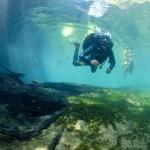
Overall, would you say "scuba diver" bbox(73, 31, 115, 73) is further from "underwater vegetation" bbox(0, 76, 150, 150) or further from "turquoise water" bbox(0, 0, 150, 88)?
"turquoise water" bbox(0, 0, 150, 88)

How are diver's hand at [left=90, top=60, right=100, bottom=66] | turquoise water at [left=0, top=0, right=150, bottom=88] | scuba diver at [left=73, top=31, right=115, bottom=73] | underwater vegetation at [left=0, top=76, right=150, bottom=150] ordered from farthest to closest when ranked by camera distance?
turquoise water at [left=0, top=0, right=150, bottom=88] < scuba diver at [left=73, top=31, right=115, bottom=73] < diver's hand at [left=90, top=60, right=100, bottom=66] < underwater vegetation at [left=0, top=76, right=150, bottom=150]

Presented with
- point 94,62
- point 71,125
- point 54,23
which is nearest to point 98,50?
point 94,62

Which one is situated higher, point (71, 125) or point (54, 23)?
point (54, 23)

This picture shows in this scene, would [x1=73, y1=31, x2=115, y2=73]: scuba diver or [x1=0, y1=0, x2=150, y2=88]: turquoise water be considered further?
[x1=0, y1=0, x2=150, y2=88]: turquoise water

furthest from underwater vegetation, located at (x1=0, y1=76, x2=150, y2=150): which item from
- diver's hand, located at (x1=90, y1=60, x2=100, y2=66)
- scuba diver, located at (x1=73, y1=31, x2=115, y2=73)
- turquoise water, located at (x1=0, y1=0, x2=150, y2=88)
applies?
turquoise water, located at (x1=0, y1=0, x2=150, y2=88)

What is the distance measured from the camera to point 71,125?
625 centimetres

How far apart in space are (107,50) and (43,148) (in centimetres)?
560

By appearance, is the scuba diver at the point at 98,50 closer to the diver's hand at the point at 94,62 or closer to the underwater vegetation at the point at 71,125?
the diver's hand at the point at 94,62

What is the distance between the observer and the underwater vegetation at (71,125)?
5594 mm

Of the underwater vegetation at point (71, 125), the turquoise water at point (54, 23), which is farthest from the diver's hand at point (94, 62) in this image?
the turquoise water at point (54, 23)

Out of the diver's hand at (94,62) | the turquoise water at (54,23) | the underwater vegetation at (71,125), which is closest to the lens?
the underwater vegetation at (71,125)

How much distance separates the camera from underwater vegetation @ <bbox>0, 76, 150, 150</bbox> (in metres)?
5.59

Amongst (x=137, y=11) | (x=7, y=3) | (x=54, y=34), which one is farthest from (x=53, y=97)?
(x=54, y=34)

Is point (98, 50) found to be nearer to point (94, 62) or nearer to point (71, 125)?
point (94, 62)
